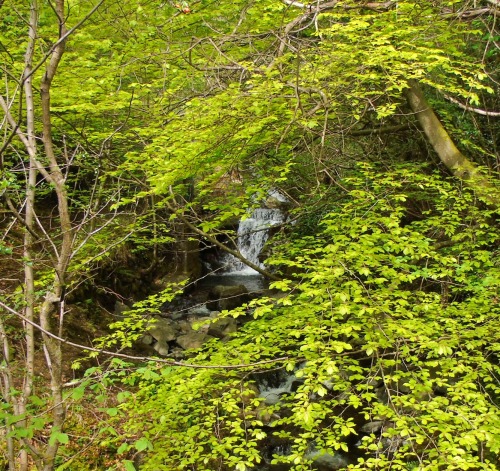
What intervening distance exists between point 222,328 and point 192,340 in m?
0.68

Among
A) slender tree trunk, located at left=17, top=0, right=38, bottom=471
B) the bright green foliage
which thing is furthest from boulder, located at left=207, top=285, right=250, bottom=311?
slender tree trunk, located at left=17, top=0, right=38, bottom=471

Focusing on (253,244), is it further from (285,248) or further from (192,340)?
(285,248)

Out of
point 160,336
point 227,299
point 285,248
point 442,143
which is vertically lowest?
point 227,299

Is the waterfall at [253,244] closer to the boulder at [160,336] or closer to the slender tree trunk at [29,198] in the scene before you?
the boulder at [160,336]

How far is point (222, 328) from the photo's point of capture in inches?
356

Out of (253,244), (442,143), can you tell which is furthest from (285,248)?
(253,244)

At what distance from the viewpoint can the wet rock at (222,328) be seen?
8.87m

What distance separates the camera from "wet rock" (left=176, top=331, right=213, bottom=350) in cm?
862

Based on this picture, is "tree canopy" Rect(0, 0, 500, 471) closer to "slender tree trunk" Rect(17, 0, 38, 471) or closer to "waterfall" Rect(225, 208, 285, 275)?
"slender tree trunk" Rect(17, 0, 38, 471)

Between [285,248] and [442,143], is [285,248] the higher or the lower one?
the lower one

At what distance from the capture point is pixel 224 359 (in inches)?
171

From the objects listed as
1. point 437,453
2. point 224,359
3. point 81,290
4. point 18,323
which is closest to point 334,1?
point 224,359

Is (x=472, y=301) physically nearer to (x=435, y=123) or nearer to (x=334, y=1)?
(x=435, y=123)

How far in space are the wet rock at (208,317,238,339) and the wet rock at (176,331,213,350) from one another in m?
0.17
